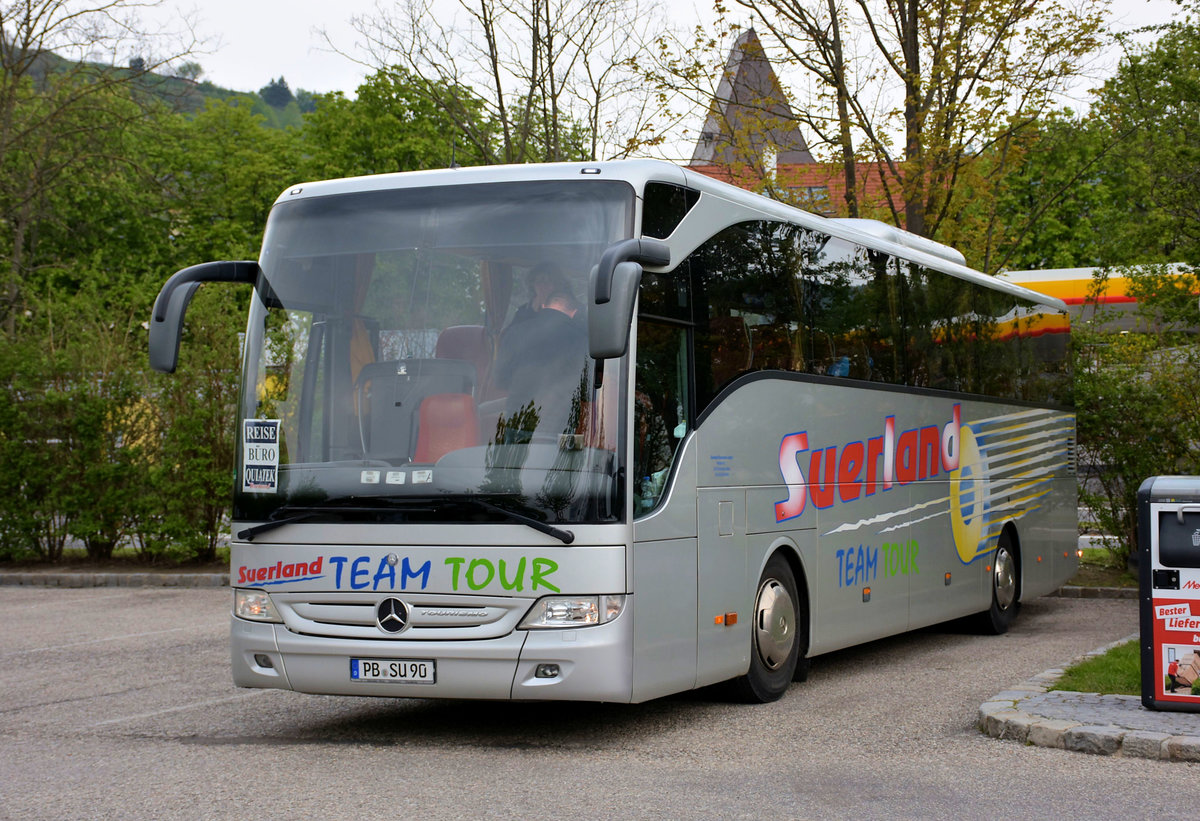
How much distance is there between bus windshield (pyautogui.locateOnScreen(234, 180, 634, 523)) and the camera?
791cm

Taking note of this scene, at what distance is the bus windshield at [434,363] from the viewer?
26.0 feet

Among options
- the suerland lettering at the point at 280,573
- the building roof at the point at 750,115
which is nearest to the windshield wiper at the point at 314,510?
the suerland lettering at the point at 280,573

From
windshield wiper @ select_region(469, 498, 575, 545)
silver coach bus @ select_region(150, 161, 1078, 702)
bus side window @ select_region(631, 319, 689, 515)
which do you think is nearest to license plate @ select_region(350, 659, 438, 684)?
silver coach bus @ select_region(150, 161, 1078, 702)

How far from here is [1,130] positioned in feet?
79.2

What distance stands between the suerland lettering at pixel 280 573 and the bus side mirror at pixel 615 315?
83.6 inches

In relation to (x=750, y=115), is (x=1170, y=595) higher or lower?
lower

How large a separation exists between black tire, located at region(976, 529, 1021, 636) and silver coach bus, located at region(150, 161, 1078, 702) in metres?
5.09

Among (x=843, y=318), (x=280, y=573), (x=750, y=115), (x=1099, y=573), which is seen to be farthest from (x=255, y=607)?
(x=750, y=115)

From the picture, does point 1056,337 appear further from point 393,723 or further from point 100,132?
point 100,132

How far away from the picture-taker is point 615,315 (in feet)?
24.1

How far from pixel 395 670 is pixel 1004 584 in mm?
8695

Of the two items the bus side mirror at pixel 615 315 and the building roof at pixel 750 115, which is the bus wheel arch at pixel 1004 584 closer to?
the building roof at pixel 750 115

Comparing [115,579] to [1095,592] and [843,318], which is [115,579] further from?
[1095,592]

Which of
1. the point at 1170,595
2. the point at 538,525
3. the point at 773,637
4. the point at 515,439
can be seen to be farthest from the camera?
the point at 773,637
